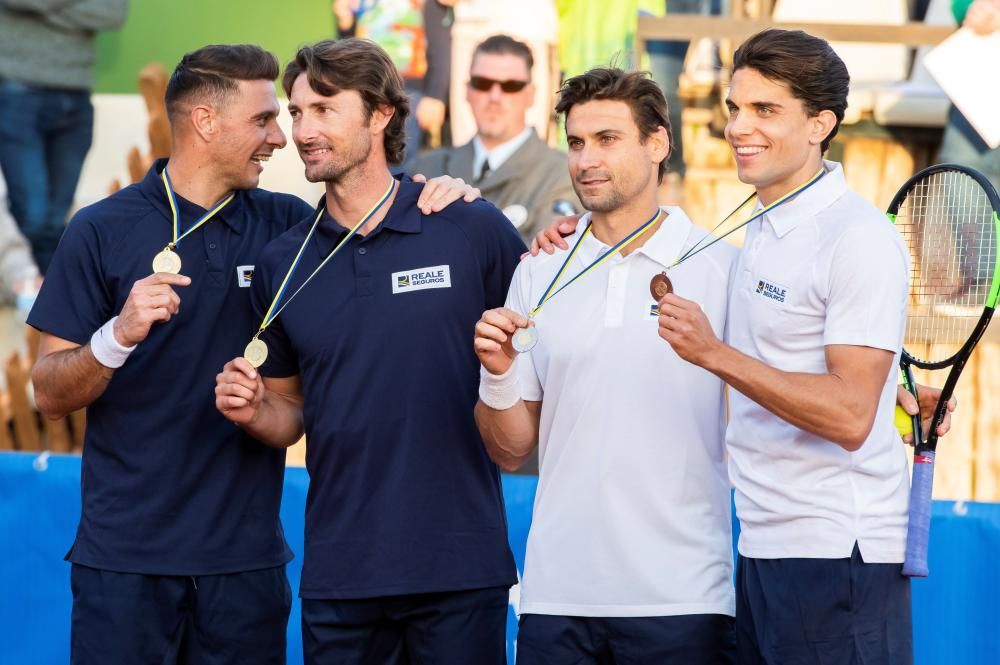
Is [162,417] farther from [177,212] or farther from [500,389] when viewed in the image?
[500,389]

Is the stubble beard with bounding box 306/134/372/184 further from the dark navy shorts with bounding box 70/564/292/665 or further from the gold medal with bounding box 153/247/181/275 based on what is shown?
the dark navy shorts with bounding box 70/564/292/665

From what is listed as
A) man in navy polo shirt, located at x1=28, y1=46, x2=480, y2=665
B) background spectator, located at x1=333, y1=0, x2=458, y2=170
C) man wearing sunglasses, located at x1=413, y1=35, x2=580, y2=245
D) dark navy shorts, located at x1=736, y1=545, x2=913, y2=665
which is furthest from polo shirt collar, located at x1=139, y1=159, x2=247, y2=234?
background spectator, located at x1=333, y1=0, x2=458, y2=170

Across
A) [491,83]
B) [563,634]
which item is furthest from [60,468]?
[491,83]

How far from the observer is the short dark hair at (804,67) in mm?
3025

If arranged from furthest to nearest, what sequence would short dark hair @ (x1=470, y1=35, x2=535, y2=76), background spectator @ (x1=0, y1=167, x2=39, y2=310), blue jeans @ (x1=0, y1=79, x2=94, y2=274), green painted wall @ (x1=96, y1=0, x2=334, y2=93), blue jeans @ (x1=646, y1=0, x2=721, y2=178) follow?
green painted wall @ (x1=96, y1=0, x2=334, y2=93)
background spectator @ (x1=0, y1=167, x2=39, y2=310)
blue jeans @ (x1=0, y1=79, x2=94, y2=274)
blue jeans @ (x1=646, y1=0, x2=721, y2=178)
short dark hair @ (x1=470, y1=35, x2=535, y2=76)

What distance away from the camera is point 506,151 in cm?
625

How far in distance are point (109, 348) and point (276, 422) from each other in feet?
1.55

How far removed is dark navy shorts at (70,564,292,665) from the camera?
3711 millimetres

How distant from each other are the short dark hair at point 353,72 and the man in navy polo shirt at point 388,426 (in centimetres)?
1

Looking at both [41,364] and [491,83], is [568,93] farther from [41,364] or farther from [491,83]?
[491,83]

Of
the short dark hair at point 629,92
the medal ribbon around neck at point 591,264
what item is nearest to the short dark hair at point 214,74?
the short dark hair at point 629,92

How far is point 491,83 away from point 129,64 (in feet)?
11.1

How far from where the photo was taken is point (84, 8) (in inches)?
294

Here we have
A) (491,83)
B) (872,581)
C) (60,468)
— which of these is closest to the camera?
(872,581)
